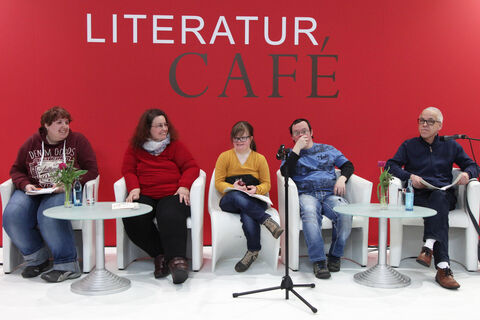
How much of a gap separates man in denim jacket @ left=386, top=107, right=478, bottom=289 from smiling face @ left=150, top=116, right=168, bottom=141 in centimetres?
182

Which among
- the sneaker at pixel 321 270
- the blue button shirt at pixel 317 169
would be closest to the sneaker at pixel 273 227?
the sneaker at pixel 321 270

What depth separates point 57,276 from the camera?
132 inches

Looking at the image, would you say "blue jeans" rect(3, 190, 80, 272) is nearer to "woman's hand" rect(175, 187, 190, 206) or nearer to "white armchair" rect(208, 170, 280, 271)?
"woman's hand" rect(175, 187, 190, 206)

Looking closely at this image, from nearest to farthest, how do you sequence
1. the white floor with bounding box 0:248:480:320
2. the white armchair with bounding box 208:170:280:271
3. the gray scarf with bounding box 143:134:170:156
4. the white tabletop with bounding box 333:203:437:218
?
the white floor with bounding box 0:248:480:320
the white tabletop with bounding box 333:203:437:218
the white armchair with bounding box 208:170:280:271
the gray scarf with bounding box 143:134:170:156

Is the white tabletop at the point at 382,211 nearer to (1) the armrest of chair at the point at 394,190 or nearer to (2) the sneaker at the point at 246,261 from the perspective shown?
(1) the armrest of chair at the point at 394,190

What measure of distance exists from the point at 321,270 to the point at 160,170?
1.44 metres

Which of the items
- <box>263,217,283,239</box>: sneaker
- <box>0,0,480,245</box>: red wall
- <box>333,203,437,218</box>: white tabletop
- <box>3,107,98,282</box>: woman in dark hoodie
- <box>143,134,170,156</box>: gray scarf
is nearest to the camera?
<box>333,203,437,218</box>: white tabletop

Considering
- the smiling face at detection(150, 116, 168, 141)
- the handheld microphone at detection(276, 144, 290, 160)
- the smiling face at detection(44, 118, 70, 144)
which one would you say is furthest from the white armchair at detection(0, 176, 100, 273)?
the handheld microphone at detection(276, 144, 290, 160)

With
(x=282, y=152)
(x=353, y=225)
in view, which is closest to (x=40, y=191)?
(x=282, y=152)

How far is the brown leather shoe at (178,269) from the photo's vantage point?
3.25 m

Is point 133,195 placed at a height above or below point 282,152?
below

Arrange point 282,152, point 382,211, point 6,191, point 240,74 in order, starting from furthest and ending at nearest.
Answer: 1. point 240,74
2. point 6,191
3. point 382,211
4. point 282,152

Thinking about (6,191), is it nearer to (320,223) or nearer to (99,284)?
(99,284)

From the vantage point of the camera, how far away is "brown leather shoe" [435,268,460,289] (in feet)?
10.5
